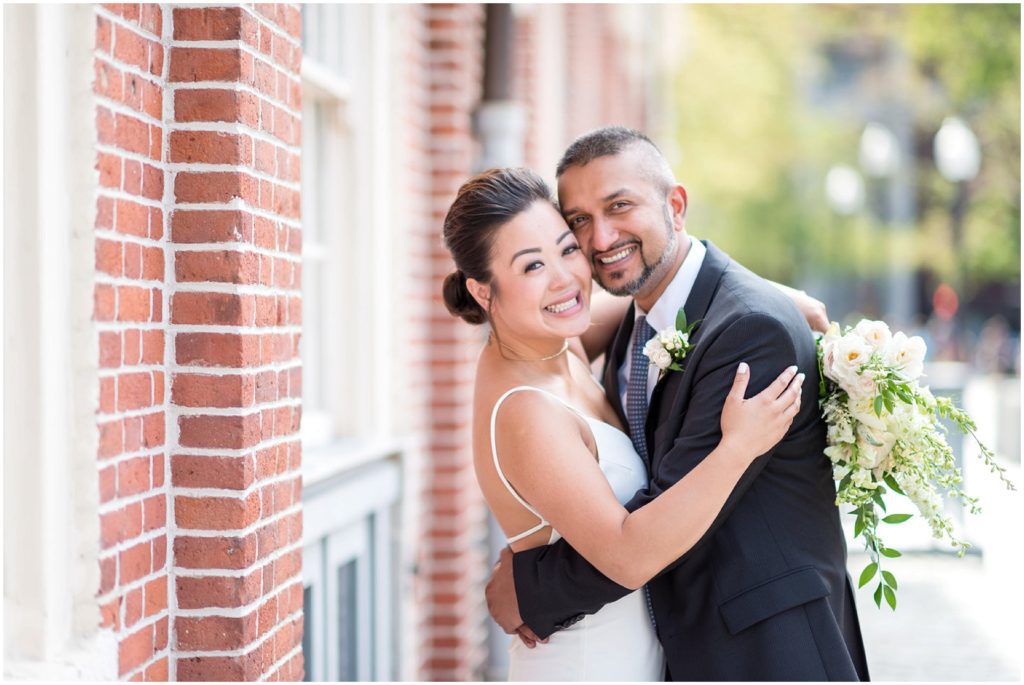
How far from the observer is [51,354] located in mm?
2502

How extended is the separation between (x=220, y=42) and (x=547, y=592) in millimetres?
1714

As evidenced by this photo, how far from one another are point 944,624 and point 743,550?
17.6ft

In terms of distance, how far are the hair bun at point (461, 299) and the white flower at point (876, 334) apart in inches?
43.2

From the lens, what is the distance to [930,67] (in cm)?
3109

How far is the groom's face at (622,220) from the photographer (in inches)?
125

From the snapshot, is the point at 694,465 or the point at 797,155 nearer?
the point at 694,465

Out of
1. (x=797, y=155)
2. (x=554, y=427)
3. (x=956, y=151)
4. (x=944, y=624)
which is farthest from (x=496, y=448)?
(x=797, y=155)

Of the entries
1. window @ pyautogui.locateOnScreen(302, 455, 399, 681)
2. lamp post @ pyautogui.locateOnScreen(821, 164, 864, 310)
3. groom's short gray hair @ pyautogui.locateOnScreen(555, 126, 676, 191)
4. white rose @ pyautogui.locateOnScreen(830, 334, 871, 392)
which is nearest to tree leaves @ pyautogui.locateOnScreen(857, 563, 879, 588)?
white rose @ pyautogui.locateOnScreen(830, 334, 871, 392)

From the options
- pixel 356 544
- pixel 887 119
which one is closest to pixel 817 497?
pixel 356 544

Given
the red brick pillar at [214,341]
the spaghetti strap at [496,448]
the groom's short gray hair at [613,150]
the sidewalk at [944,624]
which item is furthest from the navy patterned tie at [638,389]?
the sidewalk at [944,624]

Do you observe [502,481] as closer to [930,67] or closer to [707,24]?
[707,24]

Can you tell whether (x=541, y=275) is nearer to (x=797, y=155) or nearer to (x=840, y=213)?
(x=797, y=155)

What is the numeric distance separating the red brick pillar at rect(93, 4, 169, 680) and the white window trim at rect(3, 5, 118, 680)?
34 mm

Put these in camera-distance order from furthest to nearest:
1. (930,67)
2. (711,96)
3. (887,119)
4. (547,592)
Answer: (887,119) → (930,67) → (711,96) → (547,592)
